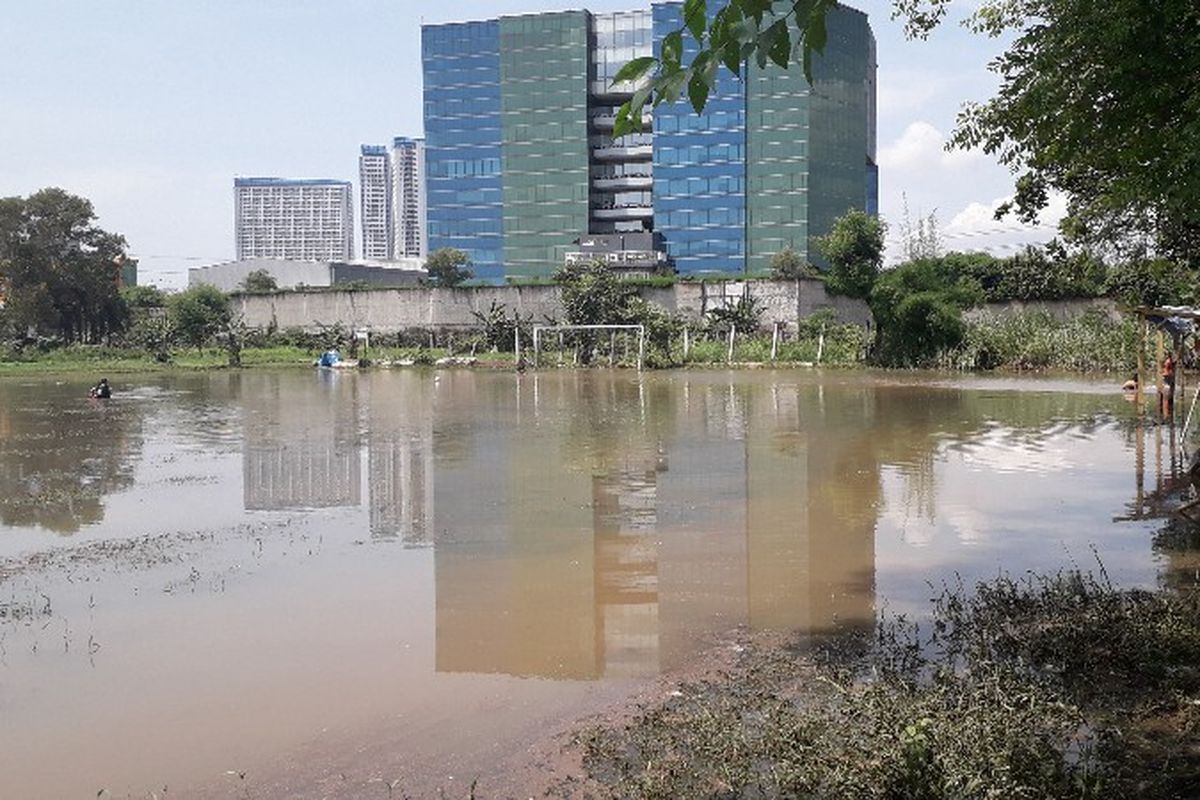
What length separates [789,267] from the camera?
62656 millimetres

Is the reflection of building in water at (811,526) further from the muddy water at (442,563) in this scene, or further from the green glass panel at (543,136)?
the green glass panel at (543,136)

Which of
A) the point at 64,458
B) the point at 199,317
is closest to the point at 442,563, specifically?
the point at 64,458

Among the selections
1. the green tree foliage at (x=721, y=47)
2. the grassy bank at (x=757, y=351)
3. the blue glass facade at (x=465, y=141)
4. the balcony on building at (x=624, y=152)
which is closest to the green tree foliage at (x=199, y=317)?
the grassy bank at (x=757, y=351)

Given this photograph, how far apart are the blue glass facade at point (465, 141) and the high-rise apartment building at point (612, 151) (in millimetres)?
112

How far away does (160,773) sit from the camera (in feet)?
18.2

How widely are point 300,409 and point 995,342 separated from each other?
87.4 ft

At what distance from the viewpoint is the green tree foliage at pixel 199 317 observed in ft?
208

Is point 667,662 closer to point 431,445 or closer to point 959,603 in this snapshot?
point 959,603

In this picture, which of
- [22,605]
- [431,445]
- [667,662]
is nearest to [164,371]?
[431,445]

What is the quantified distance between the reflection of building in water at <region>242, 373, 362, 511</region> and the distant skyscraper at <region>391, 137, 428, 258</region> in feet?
417

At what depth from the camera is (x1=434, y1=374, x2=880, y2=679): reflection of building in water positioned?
303 inches

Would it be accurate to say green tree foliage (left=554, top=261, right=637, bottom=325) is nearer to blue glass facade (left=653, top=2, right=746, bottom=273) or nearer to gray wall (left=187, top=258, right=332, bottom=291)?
blue glass facade (left=653, top=2, right=746, bottom=273)

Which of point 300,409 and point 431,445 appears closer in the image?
point 431,445

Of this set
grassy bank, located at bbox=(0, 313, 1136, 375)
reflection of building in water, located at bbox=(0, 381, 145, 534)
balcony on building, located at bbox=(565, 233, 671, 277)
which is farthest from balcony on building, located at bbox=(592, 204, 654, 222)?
reflection of building in water, located at bbox=(0, 381, 145, 534)
